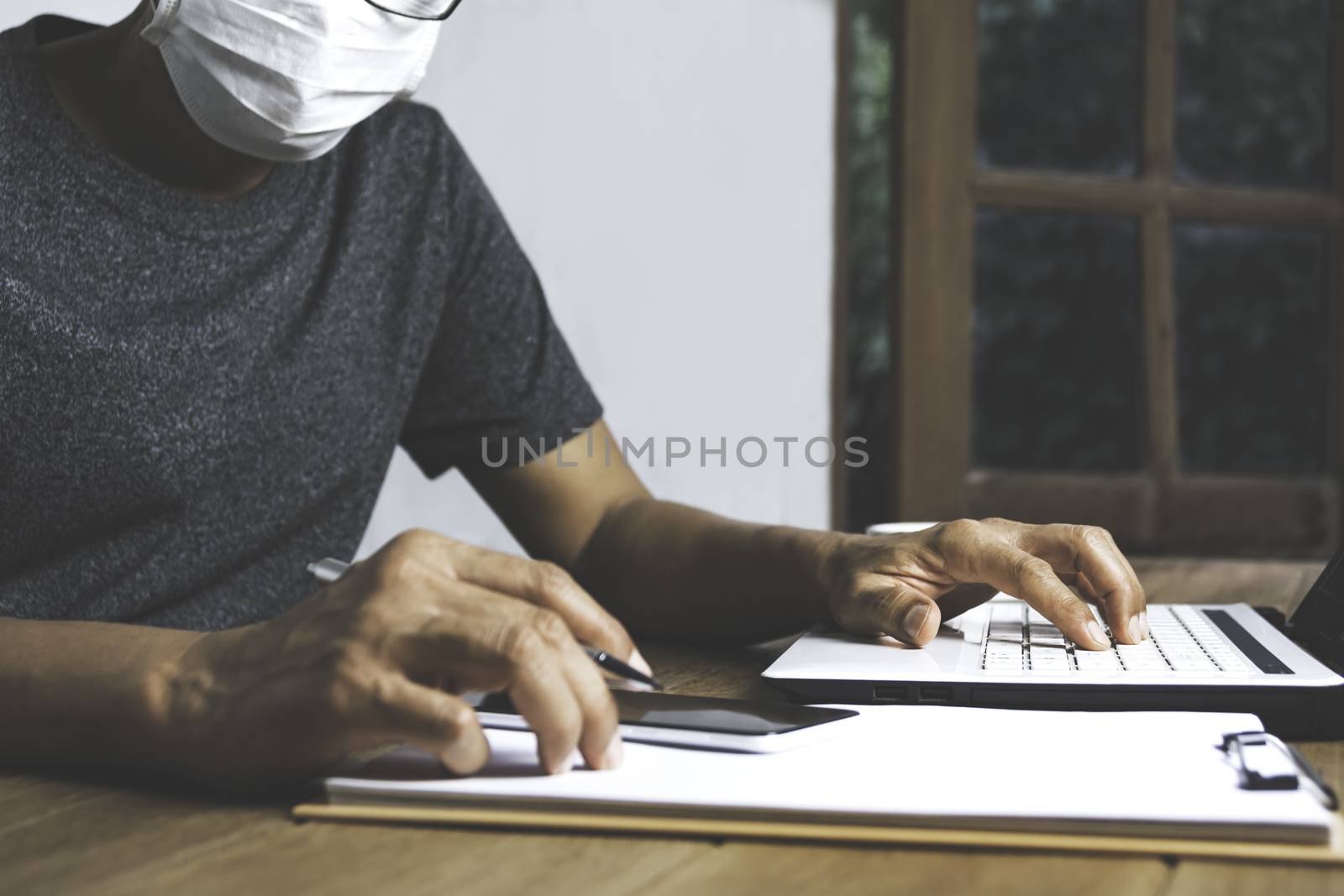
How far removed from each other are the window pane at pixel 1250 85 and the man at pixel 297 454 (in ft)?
6.28

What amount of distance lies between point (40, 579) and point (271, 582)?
0.18 meters

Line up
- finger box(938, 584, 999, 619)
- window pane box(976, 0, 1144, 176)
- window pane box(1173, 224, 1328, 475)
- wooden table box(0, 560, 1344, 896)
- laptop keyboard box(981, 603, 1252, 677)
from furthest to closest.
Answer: window pane box(976, 0, 1144, 176), window pane box(1173, 224, 1328, 475), finger box(938, 584, 999, 619), laptop keyboard box(981, 603, 1252, 677), wooden table box(0, 560, 1344, 896)

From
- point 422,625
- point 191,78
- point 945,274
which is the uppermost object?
point 191,78

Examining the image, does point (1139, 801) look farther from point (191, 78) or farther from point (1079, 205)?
point (1079, 205)

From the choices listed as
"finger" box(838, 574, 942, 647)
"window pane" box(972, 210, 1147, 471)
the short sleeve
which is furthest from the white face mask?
"window pane" box(972, 210, 1147, 471)

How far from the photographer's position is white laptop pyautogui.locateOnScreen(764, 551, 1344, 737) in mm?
622

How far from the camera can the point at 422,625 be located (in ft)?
1.61

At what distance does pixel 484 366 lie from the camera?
116cm

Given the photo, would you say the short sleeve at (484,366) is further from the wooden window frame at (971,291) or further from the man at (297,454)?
the wooden window frame at (971,291)

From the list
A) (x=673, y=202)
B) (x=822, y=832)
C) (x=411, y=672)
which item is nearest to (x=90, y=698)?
(x=411, y=672)

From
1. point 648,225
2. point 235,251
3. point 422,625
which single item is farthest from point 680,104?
point 422,625

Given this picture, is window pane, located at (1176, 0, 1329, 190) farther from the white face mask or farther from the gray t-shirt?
the white face mask

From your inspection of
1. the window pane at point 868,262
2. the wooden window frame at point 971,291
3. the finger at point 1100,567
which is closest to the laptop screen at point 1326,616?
the finger at point 1100,567

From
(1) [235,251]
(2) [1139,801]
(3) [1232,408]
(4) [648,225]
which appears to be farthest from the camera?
(3) [1232,408]
